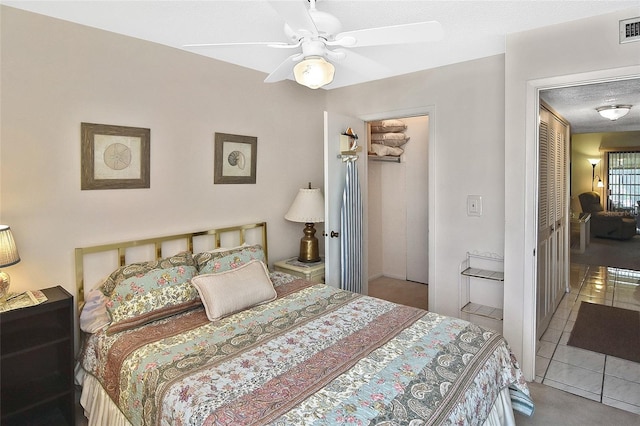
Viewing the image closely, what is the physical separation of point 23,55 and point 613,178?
1090 centimetres

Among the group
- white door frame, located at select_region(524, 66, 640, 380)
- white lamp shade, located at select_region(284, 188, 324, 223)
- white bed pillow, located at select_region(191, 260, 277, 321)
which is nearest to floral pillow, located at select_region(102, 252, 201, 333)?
white bed pillow, located at select_region(191, 260, 277, 321)

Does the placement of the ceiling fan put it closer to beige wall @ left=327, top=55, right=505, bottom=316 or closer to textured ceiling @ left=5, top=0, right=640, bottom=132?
textured ceiling @ left=5, top=0, right=640, bottom=132

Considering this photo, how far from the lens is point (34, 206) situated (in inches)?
89.6

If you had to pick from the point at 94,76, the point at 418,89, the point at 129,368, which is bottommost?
the point at 129,368

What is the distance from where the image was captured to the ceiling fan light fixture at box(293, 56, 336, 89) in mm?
1973

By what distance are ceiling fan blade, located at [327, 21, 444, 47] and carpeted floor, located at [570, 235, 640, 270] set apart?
20.5 feet

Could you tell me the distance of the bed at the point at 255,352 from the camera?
4.91 feet

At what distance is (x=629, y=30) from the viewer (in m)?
2.29

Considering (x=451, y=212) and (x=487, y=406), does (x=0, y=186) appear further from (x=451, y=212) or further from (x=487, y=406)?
Answer: (x=451, y=212)

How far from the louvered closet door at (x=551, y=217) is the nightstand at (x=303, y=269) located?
6.03 feet

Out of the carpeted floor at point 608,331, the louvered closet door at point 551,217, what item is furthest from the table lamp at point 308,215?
the carpeted floor at point 608,331

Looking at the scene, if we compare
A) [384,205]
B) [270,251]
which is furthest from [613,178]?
[270,251]

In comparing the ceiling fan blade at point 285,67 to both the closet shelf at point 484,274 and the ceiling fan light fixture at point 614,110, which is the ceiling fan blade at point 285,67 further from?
the ceiling fan light fixture at point 614,110

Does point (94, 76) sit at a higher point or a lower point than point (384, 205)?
higher
